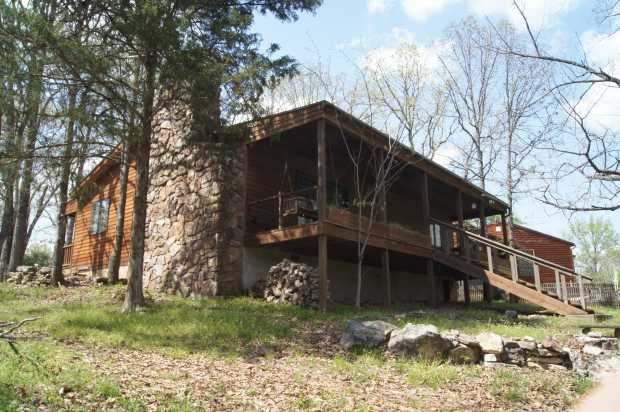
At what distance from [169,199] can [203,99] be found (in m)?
5.25

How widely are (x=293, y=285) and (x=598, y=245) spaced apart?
193ft

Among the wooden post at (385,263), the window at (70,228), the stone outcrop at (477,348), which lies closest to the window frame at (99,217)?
the window at (70,228)

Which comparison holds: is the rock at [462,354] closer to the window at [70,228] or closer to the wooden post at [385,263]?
the wooden post at [385,263]

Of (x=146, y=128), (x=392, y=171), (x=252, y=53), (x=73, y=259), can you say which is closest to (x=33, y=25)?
(x=146, y=128)

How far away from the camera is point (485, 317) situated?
547 inches

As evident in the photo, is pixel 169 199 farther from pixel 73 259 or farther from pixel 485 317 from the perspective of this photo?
pixel 485 317

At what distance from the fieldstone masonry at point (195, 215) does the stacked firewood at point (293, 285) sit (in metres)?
1.06

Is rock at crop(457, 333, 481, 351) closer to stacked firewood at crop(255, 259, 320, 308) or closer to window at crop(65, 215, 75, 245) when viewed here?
stacked firewood at crop(255, 259, 320, 308)

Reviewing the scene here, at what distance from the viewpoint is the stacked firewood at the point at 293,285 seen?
12.7 meters

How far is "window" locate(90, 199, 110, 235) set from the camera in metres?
19.2

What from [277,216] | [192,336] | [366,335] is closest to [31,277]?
[277,216]

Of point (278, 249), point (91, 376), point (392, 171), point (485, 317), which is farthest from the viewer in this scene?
point (392, 171)

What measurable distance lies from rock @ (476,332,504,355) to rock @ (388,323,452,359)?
61 centimetres

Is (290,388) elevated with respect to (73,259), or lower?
lower
